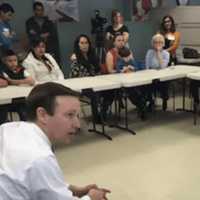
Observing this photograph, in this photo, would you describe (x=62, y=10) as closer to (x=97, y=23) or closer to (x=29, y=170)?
(x=97, y=23)

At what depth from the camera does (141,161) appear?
3318 millimetres

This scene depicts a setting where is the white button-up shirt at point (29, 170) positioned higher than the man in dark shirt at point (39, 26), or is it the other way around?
the man in dark shirt at point (39, 26)

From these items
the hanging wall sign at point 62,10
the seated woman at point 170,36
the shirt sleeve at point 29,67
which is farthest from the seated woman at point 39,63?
the hanging wall sign at point 62,10

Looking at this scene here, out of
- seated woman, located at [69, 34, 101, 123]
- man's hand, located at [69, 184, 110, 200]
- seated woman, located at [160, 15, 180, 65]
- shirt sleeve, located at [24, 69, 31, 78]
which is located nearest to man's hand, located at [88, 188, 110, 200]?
man's hand, located at [69, 184, 110, 200]

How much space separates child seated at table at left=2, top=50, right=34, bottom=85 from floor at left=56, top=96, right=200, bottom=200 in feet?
2.54

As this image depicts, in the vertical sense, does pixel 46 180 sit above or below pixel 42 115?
below

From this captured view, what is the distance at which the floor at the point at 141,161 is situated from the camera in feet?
9.17

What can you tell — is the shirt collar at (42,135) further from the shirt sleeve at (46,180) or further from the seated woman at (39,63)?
the seated woman at (39,63)

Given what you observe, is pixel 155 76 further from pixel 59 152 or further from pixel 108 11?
pixel 108 11

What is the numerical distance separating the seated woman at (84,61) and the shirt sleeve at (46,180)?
3345 millimetres

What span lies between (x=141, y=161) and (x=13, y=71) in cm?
160

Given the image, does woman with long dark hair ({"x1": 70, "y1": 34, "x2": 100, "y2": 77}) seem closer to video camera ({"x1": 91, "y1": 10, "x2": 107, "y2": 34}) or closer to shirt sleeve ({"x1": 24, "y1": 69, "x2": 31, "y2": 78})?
shirt sleeve ({"x1": 24, "y1": 69, "x2": 31, "y2": 78})

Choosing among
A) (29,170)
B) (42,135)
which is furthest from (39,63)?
(29,170)

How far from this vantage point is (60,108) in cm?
120
